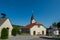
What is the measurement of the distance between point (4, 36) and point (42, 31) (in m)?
39.5

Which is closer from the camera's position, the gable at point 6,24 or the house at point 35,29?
the gable at point 6,24

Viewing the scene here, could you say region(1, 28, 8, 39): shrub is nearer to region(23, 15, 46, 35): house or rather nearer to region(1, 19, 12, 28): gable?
region(1, 19, 12, 28): gable

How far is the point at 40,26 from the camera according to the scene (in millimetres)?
70000

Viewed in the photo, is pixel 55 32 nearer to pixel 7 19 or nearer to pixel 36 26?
pixel 36 26

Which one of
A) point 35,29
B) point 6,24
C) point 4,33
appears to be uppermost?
point 6,24

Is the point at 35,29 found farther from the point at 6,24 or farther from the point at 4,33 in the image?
the point at 4,33

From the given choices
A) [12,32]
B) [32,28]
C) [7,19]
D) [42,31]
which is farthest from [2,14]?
[42,31]

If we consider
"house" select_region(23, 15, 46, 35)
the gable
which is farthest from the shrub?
"house" select_region(23, 15, 46, 35)

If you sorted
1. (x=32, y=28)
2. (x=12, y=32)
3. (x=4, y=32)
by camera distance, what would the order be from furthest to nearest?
1. (x=32, y=28)
2. (x=12, y=32)
3. (x=4, y=32)

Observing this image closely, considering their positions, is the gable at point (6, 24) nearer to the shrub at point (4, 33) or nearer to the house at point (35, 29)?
the shrub at point (4, 33)

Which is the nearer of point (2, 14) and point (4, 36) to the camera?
point (4, 36)

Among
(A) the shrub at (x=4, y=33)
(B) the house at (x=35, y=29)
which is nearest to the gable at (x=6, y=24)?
(A) the shrub at (x=4, y=33)

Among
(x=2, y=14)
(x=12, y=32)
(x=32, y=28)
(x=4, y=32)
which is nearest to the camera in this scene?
(x=4, y=32)

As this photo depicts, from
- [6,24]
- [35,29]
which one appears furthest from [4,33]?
[35,29]
